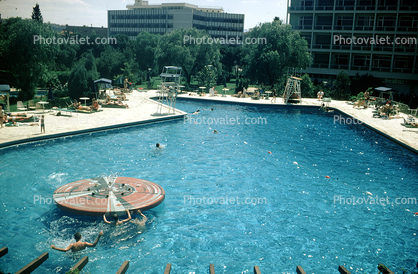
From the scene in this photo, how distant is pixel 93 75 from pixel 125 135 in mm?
11933

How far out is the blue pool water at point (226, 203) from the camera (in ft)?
28.7

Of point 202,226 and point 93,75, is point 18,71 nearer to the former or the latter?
point 93,75

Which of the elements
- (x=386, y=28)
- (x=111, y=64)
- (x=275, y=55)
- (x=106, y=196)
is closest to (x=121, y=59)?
(x=111, y=64)

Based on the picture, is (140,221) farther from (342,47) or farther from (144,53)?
(144,53)

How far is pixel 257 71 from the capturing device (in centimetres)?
3956

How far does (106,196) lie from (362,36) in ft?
160

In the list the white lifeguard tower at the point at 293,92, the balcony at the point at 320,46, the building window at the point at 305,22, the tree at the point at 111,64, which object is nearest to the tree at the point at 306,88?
the white lifeguard tower at the point at 293,92

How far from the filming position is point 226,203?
11867 mm

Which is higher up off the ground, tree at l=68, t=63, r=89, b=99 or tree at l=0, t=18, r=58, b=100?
tree at l=0, t=18, r=58, b=100

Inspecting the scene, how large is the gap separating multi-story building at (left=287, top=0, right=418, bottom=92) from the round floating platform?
44736mm

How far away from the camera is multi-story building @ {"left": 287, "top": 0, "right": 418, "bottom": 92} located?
4406cm

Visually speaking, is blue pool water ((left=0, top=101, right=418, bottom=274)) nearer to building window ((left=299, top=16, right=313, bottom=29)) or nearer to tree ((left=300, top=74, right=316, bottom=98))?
tree ((left=300, top=74, right=316, bottom=98))

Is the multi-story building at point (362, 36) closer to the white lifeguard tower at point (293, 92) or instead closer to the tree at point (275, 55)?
the tree at point (275, 55)

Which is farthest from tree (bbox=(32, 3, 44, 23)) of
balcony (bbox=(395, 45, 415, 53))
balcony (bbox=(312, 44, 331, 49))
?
balcony (bbox=(395, 45, 415, 53))
